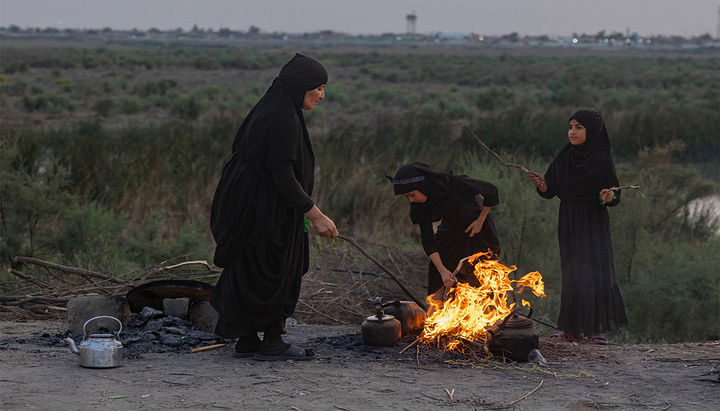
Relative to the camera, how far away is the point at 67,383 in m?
5.12

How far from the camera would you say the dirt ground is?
4.83m

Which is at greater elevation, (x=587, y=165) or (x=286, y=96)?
(x=286, y=96)

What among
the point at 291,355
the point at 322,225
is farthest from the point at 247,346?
the point at 322,225

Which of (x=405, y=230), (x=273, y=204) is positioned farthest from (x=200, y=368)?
(x=405, y=230)

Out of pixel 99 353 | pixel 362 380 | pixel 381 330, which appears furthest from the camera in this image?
pixel 381 330

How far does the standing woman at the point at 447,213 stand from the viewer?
621cm

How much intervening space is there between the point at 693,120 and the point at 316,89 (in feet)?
62.0

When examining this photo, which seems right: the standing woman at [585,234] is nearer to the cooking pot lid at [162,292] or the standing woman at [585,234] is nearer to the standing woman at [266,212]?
the standing woman at [266,212]

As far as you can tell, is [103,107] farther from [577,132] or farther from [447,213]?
A: [577,132]

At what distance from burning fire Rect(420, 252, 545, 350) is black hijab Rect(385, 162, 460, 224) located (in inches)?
20.1

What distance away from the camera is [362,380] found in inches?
207

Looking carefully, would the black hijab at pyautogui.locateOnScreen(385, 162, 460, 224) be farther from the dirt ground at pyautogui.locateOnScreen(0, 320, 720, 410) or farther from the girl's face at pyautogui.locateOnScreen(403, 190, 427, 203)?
the dirt ground at pyautogui.locateOnScreen(0, 320, 720, 410)

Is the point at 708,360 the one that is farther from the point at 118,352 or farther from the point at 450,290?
the point at 118,352

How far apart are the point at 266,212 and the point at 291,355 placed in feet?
3.23
